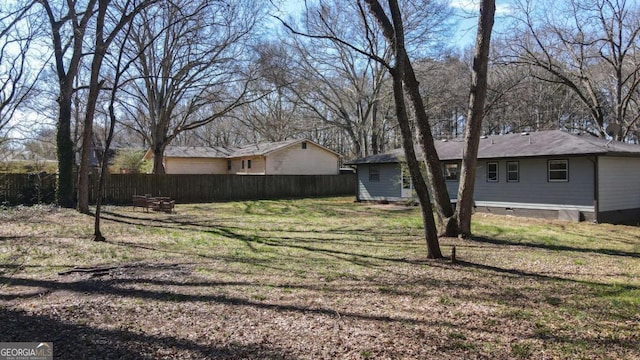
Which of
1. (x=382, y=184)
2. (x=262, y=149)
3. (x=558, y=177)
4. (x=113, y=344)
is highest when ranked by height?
(x=262, y=149)

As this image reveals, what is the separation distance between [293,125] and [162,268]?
3596 cm

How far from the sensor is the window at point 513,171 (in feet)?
58.5

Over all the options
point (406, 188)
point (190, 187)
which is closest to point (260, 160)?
point (190, 187)

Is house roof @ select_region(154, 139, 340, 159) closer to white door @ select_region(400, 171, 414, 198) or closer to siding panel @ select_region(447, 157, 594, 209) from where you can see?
white door @ select_region(400, 171, 414, 198)

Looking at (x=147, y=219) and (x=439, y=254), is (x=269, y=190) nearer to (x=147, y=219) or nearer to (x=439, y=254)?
(x=147, y=219)

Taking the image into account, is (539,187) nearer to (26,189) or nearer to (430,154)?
(430,154)

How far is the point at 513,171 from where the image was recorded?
18047 millimetres

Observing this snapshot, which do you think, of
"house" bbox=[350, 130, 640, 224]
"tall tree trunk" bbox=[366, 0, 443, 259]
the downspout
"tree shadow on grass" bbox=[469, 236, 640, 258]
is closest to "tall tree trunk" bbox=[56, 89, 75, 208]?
"tall tree trunk" bbox=[366, 0, 443, 259]

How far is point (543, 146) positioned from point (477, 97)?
8746 millimetres

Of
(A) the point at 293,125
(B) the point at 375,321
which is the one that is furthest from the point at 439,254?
(A) the point at 293,125

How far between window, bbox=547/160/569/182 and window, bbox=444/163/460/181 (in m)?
4.48

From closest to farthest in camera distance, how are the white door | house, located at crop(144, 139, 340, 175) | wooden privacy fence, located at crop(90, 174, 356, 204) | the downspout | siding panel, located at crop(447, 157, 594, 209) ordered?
the downspout
siding panel, located at crop(447, 157, 594, 209)
wooden privacy fence, located at crop(90, 174, 356, 204)
the white door
house, located at crop(144, 139, 340, 175)

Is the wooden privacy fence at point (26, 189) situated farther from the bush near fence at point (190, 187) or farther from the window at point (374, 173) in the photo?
the window at point (374, 173)

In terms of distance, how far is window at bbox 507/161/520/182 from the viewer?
17.8 metres
